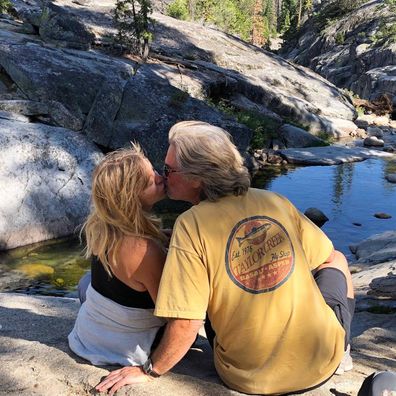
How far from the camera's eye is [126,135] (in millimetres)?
11453

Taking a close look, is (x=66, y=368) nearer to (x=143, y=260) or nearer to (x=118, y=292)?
(x=118, y=292)

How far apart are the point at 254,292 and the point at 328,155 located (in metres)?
14.3

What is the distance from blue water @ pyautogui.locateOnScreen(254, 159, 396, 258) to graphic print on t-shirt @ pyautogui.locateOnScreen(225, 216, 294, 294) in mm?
6394

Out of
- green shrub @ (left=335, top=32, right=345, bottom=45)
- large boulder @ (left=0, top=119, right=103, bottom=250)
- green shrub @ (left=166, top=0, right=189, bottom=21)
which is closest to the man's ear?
large boulder @ (left=0, top=119, right=103, bottom=250)

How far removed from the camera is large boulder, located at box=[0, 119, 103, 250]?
8.05m

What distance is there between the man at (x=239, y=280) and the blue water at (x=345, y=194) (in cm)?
623

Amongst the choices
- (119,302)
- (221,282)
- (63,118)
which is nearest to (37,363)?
(119,302)

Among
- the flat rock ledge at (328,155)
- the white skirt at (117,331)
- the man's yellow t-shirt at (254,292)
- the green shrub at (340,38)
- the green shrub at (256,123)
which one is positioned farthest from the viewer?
the green shrub at (340,38)

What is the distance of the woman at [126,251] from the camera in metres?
2.45

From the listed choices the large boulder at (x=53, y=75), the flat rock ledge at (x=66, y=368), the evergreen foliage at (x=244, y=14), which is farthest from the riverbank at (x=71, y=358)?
the evergreen foliage at (x=244, y=14)

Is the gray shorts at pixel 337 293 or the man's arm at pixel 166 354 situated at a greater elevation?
the gray shorts at pixel 337 293

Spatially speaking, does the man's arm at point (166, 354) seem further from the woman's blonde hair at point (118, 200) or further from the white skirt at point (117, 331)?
the woman's blonde hair at point (118, 200)

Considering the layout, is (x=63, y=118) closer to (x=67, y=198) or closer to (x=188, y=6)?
(x=67, y=198)

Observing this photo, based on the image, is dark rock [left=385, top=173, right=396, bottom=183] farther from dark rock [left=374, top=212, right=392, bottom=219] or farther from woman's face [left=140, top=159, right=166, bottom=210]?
woman's face [left=140, top=159, right=166, bottom=210]
